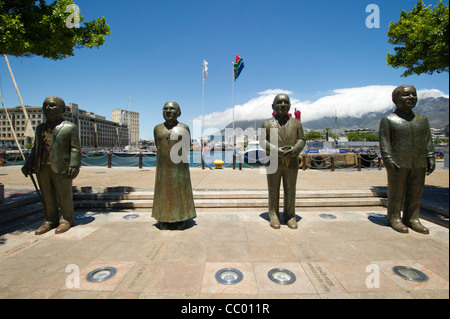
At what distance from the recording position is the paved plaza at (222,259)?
2.64 meters

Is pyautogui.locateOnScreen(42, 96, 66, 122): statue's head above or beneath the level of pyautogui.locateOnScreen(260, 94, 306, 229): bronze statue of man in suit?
above

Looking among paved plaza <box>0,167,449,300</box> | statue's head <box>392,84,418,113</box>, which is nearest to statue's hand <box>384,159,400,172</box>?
statue's head <box>392,84,418,113</box>

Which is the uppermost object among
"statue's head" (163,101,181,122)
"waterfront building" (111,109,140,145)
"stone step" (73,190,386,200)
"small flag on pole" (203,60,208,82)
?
"waterfront building" (111,109,140,145)

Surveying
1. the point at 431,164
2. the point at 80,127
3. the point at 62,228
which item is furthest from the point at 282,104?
the point at 80,127

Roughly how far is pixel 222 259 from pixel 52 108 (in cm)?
438

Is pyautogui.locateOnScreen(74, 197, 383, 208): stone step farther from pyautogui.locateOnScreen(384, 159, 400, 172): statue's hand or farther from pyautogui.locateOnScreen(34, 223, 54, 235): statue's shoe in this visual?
pyautogui.locateOnScreen(384, 159, 400, 172): statue's hand

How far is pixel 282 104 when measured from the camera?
178 inches

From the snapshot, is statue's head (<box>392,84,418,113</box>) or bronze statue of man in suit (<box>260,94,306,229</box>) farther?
bronze statue of man in suit (<box>260,94,306,229</box>)

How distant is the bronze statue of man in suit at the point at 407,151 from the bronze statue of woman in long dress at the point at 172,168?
409 cm

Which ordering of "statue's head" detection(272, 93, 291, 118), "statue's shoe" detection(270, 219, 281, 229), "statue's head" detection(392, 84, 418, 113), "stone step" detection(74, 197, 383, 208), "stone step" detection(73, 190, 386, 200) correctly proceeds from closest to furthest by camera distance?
"statue's head" detection(392, 84, 418, 113) → "statue's head" detection(272, 93, 291, 118) → "statue's shoe" detection(270, 219, 281, 229) → "stone step" detection(74, 197, 383, 208) → "stone step" detection(73, 190, 386, 200)

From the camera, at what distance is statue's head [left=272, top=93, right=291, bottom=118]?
452 cm

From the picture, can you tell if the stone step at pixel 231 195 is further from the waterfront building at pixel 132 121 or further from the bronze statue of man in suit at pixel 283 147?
the waterfront building at pixel 132 121

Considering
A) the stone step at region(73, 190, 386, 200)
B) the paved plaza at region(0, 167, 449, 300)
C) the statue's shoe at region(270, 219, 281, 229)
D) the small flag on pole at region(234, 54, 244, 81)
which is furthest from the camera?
the small flag on pole at region(234, 54, 244, 81)

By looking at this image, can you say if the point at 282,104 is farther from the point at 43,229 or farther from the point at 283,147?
the point at 43,229
